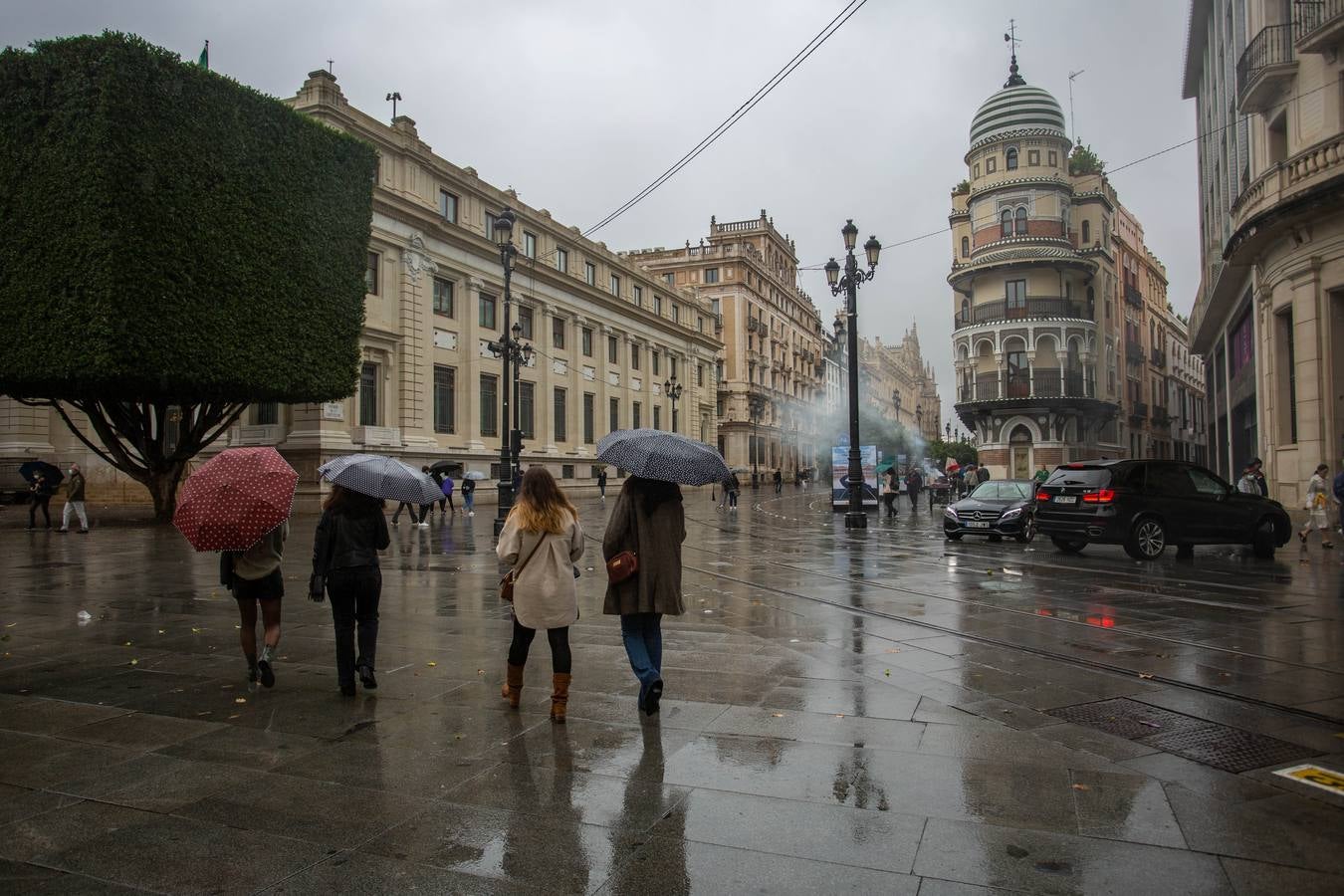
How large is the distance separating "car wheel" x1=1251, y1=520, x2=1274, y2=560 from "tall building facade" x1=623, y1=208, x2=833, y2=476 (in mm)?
53877

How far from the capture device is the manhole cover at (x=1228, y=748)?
4.39 meters

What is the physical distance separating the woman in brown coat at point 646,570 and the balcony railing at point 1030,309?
145ft

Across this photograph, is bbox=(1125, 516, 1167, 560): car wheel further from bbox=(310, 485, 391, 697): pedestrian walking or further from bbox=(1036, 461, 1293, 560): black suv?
bbox=(310, 485, 391, 697): pedestrian walking

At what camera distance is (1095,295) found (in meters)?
46.7

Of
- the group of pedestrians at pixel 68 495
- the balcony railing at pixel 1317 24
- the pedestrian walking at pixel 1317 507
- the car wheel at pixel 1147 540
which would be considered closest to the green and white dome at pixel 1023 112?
the balcony railing at pixel 1317 24

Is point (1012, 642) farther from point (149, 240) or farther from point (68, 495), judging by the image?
point (149, 240)

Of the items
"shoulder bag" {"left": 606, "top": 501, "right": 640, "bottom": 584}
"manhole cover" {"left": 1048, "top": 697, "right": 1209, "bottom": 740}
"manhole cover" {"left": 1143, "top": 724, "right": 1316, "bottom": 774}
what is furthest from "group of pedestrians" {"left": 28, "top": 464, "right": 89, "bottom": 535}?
"manhole cover" {"left": 1143, "top": 724, "right": 1316, "bottom": 774}

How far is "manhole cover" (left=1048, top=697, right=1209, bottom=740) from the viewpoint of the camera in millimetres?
4953

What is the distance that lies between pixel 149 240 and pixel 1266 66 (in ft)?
82.9

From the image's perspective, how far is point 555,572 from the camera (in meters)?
5.28

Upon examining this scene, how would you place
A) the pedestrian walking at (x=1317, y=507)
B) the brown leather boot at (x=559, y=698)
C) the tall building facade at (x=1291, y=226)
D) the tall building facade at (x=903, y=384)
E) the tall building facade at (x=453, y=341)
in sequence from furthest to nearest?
the tall building facade at (x=903, y=384) < the tall building facade at (x=453, y=341) < the tall building facade at (x=1291, y=226) < the pedestrian walking at (x=1317, y=507) < the brown leather boot at (x=559, y=698)

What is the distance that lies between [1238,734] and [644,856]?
355 cm

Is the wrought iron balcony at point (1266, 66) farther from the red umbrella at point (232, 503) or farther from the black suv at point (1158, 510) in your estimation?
the red umbrella at point (232, 503)

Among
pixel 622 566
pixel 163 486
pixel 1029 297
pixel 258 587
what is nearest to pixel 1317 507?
pixel 622 566
